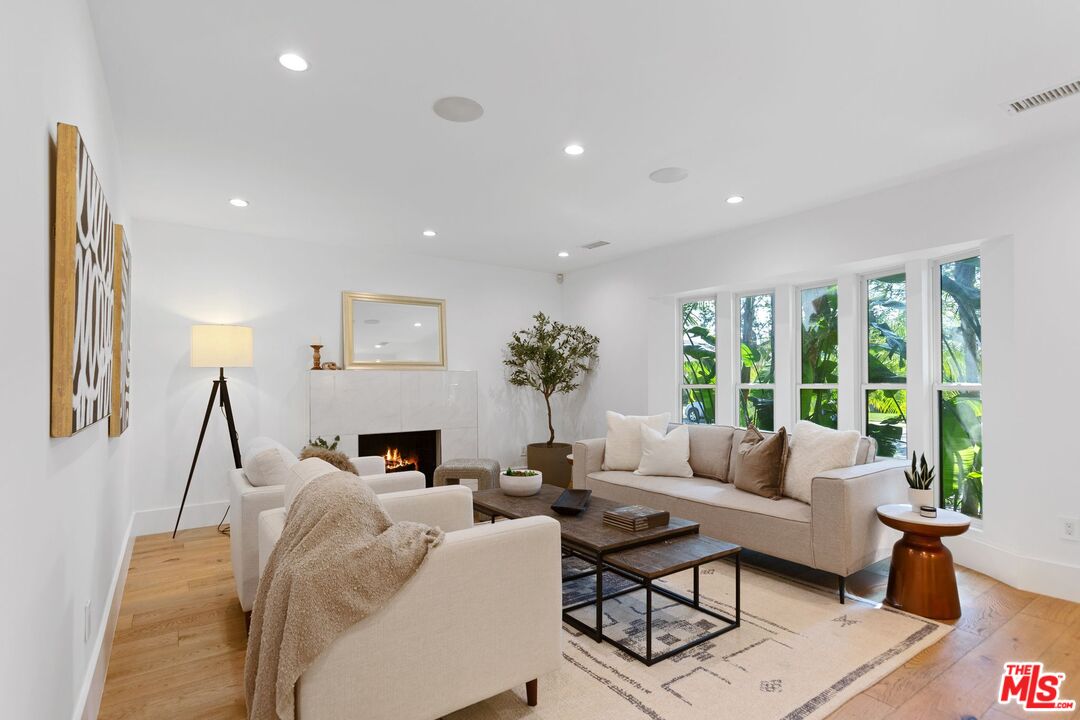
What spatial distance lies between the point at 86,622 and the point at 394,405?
3500mm

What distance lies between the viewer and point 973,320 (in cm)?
374

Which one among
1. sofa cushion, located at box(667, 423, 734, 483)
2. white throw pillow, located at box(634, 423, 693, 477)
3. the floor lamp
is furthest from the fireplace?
sofa cushion, located at box(667, 423, 734, 483)

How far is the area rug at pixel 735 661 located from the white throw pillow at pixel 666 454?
1194 mm

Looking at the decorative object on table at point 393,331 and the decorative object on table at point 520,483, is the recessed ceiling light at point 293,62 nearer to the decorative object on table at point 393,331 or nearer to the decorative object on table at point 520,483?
the decorative object on table at point 520,483

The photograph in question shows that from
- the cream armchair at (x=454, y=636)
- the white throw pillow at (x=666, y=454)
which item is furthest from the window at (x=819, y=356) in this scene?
the cream armchair at (x=454, y=636)

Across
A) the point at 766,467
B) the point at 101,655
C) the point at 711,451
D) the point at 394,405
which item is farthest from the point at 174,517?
the point at 766,467

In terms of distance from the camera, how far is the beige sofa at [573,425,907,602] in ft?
9.82

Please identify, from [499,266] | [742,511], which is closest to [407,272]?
[499,266]

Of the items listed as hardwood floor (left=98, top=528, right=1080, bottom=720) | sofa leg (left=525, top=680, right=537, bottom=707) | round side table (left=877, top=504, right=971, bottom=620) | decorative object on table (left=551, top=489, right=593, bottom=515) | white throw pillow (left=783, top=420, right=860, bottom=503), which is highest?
white throw pillow (left=783, top=420, right=860, bottom=503)

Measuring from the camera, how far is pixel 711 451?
168 inches

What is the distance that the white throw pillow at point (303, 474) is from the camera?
212 cm

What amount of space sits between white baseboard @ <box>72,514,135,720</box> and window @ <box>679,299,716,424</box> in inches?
188

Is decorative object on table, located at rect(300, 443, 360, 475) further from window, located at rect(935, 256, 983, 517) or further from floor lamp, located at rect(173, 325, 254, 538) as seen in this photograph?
window, located at rect(935, 256, 983, 517)

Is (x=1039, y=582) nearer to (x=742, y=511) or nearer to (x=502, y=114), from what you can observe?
(x=742, y=511)
